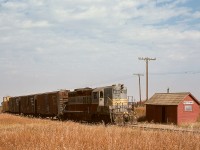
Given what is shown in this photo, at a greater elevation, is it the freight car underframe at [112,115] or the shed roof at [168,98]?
the shed roof at [168,98]

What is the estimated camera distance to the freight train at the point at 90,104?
103 ft

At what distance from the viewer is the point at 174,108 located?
3712 centimetres

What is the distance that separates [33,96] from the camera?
48688 mm

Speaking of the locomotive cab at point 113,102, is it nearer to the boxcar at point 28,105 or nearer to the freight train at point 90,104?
the freight train at point 90,104

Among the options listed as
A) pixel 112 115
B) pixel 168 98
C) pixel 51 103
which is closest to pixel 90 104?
pixel 112 115

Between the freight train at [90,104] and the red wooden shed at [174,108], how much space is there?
743 cm

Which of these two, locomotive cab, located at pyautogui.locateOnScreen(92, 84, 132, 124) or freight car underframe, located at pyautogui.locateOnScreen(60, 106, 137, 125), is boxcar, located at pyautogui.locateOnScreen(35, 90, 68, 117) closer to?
freight car underframe, located at pyautogui.locateOnScreen(60, 106, 137, 125)

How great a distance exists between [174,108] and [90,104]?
1024cm

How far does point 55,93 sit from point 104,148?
31.3 metres

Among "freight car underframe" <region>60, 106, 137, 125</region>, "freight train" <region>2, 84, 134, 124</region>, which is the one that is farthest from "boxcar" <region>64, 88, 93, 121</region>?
"freight car underframe" <region>60, 106, 137, 125</region>

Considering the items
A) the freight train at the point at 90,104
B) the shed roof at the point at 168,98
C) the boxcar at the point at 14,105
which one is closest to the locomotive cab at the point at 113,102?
the freight train at the point at 90,104

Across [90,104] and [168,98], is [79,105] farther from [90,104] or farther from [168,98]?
[168,98]

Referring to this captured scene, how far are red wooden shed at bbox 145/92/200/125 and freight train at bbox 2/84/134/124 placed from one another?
7426mm

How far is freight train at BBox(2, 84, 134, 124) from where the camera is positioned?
3132 cm
